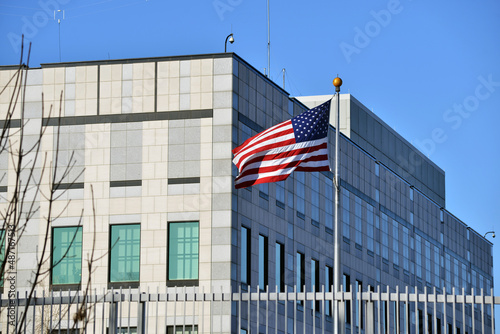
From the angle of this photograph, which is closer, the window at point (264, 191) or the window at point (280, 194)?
the window at point (264, 191)

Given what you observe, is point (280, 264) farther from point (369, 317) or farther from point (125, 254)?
point (369, 317)

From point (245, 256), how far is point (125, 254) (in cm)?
486

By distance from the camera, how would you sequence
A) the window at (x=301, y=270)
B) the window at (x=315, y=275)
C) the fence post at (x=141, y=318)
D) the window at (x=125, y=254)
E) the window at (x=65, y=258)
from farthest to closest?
the window at (x=315, y=275) → the window at (x=301, y=270) → the window at (x=65, y=258) → the window at (x=125, y=254) → the fence post at (x=141, y=318)

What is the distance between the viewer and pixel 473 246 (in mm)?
79375

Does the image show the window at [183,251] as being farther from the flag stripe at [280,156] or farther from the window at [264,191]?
the flag stripe at [280,156]

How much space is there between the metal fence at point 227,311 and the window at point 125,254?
120 cm

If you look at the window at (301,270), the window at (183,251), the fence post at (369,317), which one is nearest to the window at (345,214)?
the window at (301,270)

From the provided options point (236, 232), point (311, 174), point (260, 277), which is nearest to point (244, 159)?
point (236, 232)

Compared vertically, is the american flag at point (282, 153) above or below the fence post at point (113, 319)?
above

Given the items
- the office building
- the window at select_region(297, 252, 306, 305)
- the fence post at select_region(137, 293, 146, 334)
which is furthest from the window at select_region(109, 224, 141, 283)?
the fence post at select_region(137, 293, 146, 334)

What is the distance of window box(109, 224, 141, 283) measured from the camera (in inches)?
→ 1633

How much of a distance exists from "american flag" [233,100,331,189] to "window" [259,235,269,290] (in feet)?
68.2

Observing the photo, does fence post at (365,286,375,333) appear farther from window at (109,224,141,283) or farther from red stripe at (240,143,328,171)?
window at (109,224,141,283)

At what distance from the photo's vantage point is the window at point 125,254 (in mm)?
41469
